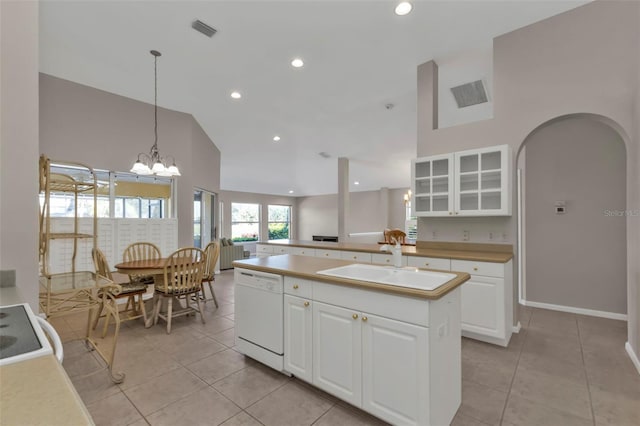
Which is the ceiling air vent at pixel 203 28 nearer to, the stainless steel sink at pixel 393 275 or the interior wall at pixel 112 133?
the interior wall at pixel 112 133

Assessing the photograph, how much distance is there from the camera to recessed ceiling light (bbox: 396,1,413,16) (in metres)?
2.76

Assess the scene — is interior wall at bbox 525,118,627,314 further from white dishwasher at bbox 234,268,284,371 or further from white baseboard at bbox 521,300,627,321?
white dishwasher at bbox 234,268,284,371

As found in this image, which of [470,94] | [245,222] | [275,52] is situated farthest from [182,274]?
[245,222]

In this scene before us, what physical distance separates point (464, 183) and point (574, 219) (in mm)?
1689

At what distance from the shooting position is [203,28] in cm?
306

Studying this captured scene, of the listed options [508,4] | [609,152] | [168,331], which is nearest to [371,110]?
[508,4]

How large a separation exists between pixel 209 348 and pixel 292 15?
11.2ft

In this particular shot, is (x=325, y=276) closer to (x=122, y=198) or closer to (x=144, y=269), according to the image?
(x=144, y=269)

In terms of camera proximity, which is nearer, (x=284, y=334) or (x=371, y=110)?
(x=284, y=334)

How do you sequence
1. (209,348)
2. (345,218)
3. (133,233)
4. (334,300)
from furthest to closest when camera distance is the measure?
(345,218) < (133,233) < (209,348) < (334,300)

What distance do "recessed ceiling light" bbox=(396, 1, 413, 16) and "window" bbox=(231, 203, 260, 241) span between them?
8.90m

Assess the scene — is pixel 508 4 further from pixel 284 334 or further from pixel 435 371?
pixel 284 334

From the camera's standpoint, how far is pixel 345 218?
6.86m

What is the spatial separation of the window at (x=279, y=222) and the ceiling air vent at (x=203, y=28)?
29.7ft
